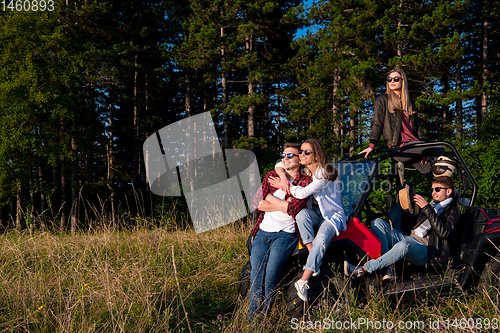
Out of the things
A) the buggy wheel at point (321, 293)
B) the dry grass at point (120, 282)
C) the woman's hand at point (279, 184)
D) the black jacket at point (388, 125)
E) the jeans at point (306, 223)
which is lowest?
the dry grass at point (120, 282)

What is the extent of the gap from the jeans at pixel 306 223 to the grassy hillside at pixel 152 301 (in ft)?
1.91

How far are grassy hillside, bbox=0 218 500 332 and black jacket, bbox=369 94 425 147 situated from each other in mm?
1936

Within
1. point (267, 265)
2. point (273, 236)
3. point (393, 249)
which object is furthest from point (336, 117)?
point (267, 265)

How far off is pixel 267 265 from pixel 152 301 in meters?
1.13

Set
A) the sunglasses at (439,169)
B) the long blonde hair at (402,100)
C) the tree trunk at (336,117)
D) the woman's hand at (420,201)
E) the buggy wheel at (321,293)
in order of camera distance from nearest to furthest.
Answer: the buggy wheel at (321,293)
the woman's hand at (420,201)
the sunglasses at (439,169)
the long blonde hair at (402,100)
the tree trunk at (336,117)

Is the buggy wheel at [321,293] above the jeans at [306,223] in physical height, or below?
below

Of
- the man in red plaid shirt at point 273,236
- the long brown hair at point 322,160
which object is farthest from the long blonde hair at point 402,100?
the man in red plaid shirt at point 273,236

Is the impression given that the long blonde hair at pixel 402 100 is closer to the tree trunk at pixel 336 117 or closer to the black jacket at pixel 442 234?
the black jacket at pixel 442 234

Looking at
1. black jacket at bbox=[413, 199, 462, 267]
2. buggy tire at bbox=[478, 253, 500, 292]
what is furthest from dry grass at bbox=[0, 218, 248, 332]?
buggy tire at bbox=[478, 253, 500, 292]

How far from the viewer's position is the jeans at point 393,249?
2838 millimetres

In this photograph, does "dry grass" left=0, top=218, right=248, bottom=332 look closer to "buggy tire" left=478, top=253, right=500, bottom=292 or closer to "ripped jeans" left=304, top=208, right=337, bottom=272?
"ripped jeans" left=304, top=208, right=337, bottom=272

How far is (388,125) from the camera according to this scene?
13.3ft

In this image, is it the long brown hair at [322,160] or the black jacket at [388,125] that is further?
the black jacket at [388,125]

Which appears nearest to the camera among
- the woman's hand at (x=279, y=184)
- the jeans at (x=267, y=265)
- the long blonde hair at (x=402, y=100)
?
the jeans at (x=267, y=265)
